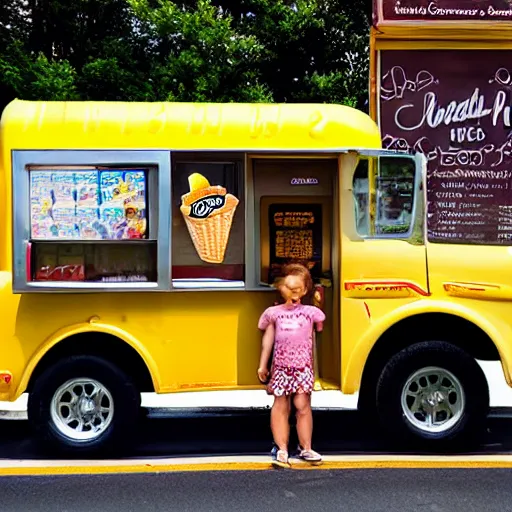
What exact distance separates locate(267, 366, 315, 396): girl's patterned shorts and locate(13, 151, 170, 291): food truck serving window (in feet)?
3.41

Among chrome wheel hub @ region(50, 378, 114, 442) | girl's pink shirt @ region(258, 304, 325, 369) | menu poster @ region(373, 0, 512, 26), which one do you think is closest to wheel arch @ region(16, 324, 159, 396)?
chrome wheel hub @ region(50, 378, 114, 442)

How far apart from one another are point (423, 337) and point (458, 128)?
14.7ft

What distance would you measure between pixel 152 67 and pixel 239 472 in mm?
6218

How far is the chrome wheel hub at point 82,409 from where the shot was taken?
5234 millimetres

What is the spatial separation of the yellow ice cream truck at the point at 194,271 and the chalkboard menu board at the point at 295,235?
0.56 ft

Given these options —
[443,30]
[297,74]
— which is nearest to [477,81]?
[443,30]

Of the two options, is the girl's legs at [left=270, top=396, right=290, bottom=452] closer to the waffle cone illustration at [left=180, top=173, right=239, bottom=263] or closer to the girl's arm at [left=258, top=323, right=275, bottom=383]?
the girl's arm at [left=258, top=323, right=275, bottom=383]

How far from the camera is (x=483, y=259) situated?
17.7 ft

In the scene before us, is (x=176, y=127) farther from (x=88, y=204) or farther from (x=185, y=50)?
(x=185, y=50)

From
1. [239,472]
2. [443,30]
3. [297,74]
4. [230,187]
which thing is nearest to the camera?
[239,472]

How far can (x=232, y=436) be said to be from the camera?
6.02m

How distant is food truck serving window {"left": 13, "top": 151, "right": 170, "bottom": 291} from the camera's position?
5.12 metres

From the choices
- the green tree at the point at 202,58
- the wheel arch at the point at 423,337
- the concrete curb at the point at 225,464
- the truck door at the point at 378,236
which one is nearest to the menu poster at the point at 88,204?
the truck door at the point at 378,236

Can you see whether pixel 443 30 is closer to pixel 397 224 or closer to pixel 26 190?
pixel 397 224
